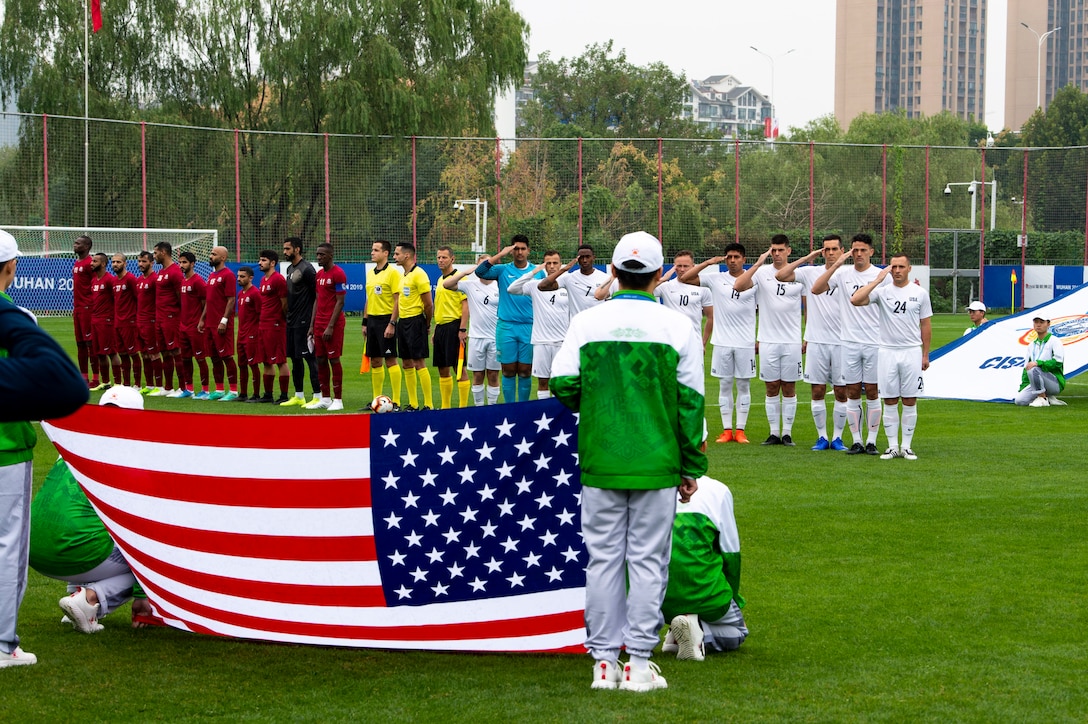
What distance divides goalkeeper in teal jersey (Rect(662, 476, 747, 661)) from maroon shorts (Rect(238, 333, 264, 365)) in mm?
13359

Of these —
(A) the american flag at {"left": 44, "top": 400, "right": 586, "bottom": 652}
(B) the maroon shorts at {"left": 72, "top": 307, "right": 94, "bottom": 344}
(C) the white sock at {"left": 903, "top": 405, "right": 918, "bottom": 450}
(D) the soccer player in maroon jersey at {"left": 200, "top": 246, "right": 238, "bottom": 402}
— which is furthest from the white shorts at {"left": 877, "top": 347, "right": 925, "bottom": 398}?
(B) the maroon shorts at {"left": 72, "top": 307, "right": 94, "bottom": 344}

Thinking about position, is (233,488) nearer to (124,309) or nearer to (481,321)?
(481,321)

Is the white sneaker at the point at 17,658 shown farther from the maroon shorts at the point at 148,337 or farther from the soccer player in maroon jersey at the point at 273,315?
the maroon shorts at the point at 148,337

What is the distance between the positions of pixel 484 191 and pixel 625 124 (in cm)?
7319

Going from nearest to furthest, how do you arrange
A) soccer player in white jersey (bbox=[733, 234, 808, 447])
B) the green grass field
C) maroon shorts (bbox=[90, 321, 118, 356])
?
the green grass field, soccer player in white jersey (bbox=[733, 234, 808, 447]), maroon shorts (bbox=[90, 321, 118, 356])

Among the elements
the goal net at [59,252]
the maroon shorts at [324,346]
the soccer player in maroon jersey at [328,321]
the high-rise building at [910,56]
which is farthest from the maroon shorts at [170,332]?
the high-rise building at [910,56]

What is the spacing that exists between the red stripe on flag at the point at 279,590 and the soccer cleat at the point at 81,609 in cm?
58

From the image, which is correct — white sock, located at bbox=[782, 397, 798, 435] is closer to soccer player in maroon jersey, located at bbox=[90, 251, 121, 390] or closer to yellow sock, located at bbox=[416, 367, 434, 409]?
yellow sock, located at bbox=[416, 367, 434, 409]

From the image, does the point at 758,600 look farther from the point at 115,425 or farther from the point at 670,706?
the point at 115,425

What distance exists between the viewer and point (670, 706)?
5180 millimetres

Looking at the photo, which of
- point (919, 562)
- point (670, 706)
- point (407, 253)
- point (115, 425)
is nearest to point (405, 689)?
point (670, 706)

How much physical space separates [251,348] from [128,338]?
2.42 m

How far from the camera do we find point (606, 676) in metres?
5.42

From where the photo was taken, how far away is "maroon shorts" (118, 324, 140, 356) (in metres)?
19.6
